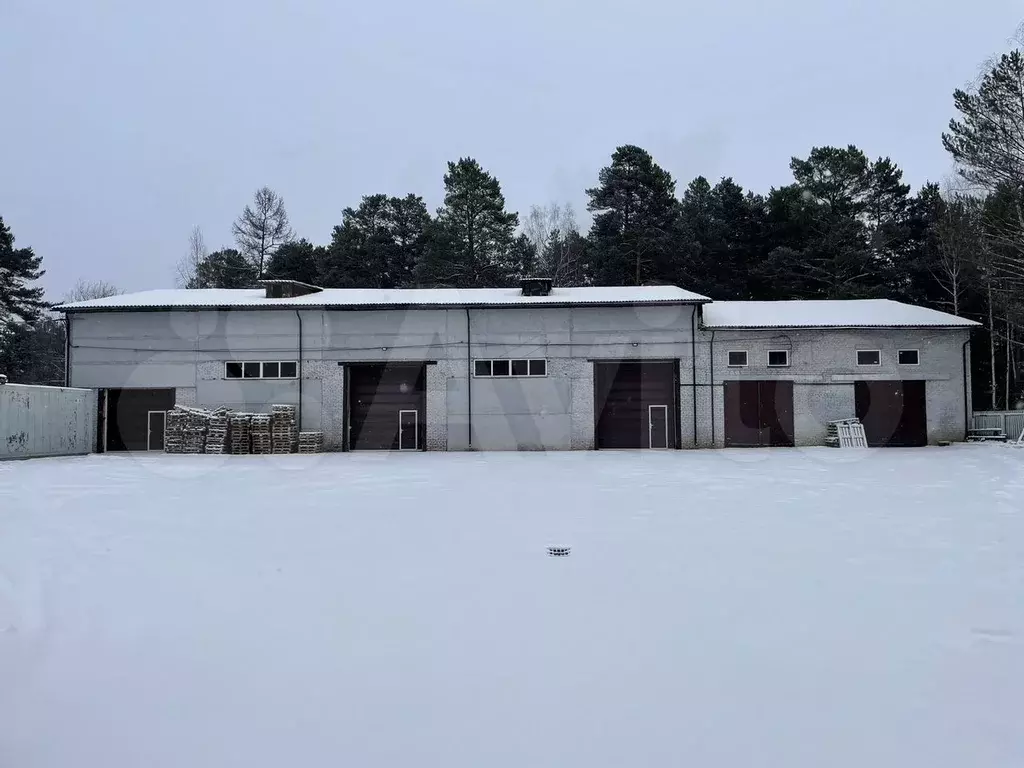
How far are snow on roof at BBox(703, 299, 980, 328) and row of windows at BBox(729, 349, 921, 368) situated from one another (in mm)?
1044

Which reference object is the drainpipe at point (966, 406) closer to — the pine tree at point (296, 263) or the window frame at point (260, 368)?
the window frame at point (260, 368)

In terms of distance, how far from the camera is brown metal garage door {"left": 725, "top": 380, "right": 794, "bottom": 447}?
83.9 ft

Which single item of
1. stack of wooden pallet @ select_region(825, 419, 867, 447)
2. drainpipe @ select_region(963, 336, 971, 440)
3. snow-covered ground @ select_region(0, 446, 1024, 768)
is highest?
drainpipe @ select_region(963, 336, 971, 440)

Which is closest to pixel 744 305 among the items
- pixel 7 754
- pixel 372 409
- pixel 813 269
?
pixel 813 269

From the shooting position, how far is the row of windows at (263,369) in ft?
85.3

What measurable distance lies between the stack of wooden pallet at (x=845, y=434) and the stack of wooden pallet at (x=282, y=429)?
66.4 feet

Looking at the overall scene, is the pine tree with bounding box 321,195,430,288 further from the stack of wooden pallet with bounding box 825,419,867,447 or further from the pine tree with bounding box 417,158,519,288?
the stack of wooden pallet with bounding box 825,419,867,447

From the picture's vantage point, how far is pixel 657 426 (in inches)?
1050

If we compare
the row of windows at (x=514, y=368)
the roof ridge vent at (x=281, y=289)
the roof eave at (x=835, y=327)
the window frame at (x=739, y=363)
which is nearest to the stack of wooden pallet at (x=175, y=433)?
the roof ridge vent at (x=281, y=289)

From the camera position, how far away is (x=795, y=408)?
2570 cm

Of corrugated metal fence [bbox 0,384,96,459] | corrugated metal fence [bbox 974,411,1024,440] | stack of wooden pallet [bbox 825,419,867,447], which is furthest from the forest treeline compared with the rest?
corrugated metal fence [bbox 0,384,96,459]

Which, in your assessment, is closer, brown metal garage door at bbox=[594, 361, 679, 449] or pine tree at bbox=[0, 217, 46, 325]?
brown metal garage door at bbox=[594, 361, 679, 449]

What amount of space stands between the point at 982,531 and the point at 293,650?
8075mm

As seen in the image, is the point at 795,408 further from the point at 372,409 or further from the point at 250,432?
the point at 250,432
